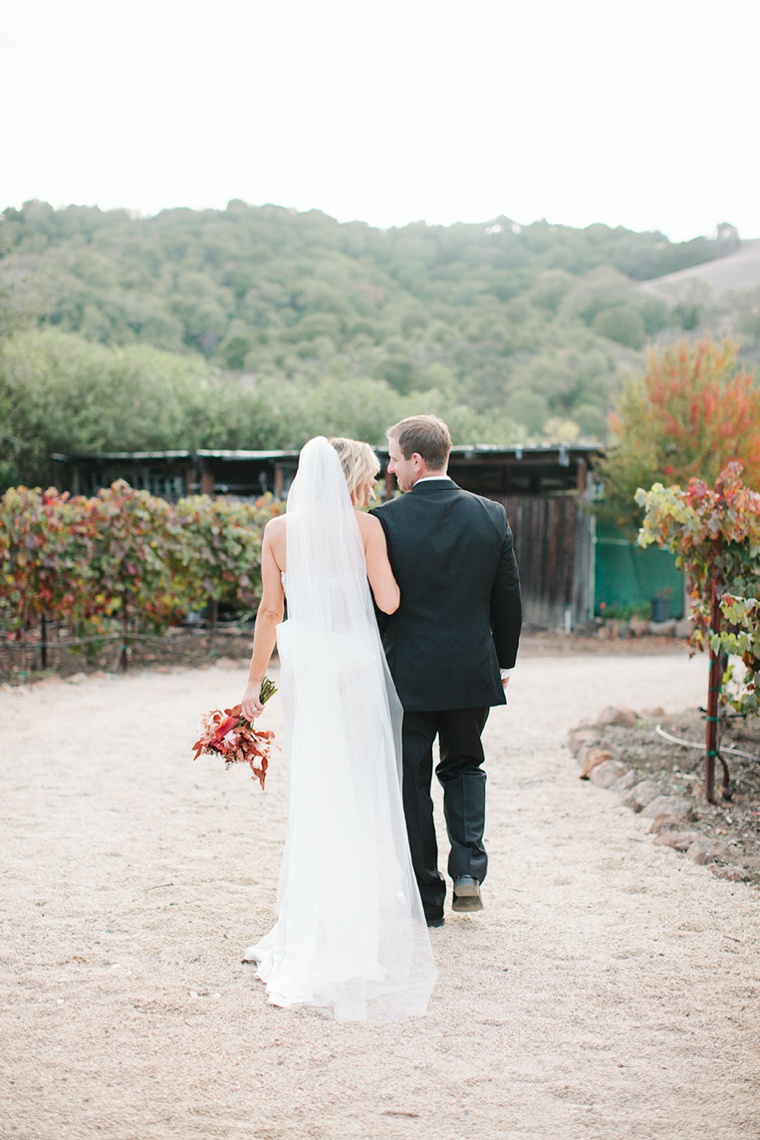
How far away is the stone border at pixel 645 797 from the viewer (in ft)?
14.9

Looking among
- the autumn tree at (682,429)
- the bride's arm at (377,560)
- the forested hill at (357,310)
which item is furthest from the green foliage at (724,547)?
the forested hill at (357,310)

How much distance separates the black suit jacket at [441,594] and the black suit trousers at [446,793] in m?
0.15

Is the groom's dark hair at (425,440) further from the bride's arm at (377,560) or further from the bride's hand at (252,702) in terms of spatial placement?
the bride's hand at (252,702)

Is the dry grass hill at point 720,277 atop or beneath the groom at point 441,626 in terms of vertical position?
atop

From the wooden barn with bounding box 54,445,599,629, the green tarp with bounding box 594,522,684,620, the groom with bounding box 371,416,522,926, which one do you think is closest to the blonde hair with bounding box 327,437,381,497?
the groom with bounding box 371,416,522,926

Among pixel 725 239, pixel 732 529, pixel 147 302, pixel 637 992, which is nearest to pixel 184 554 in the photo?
pixel 732 529

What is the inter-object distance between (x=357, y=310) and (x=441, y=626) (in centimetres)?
4257

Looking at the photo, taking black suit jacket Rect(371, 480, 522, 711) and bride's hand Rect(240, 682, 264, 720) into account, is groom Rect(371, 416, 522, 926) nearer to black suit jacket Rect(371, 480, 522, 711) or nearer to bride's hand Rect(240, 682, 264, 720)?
black suit jacket Rect(371, 480, 522, 711)

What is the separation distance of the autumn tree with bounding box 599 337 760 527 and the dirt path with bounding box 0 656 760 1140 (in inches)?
404

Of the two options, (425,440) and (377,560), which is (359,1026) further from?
(425,440)

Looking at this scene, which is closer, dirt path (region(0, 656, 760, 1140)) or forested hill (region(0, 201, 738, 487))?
dirt path (region(0, 656, 760, 1140))

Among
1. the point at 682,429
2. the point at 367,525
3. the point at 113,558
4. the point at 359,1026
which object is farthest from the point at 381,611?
the point at 682,429

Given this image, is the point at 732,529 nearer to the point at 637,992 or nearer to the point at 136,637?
the point at 637,992

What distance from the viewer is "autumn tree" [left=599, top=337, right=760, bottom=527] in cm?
1512
